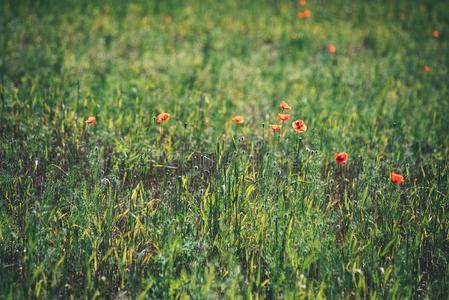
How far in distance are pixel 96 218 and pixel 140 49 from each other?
3644 millimetres

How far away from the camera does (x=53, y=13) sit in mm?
6668

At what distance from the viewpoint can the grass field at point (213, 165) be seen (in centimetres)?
240

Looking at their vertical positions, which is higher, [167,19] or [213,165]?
[167,19]

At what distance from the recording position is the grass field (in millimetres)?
2398

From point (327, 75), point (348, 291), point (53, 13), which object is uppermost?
point (53, 13)

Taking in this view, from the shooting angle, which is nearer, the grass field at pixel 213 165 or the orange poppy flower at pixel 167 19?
the grass field at pixel 213 165

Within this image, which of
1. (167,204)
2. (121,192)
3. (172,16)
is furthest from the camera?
(172,16)

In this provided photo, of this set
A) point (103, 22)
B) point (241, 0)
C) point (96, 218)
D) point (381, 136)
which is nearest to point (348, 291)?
point (96, 218)

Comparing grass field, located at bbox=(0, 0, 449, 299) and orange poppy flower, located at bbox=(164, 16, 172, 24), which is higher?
orange poppy flower, located at bbox=(164, 16, 172, 24)

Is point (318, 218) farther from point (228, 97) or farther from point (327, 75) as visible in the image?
point (327, 75)

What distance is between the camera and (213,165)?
10.9 ft

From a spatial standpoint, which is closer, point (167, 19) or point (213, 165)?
point (213, 165)

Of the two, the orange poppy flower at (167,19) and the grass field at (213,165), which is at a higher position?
the orange poppy flower at (167,19)

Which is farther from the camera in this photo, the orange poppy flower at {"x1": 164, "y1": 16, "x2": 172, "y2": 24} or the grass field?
the orange poppy flower at {"x1": 164, "y1": 16, "x2": 172, "y2": 24}
